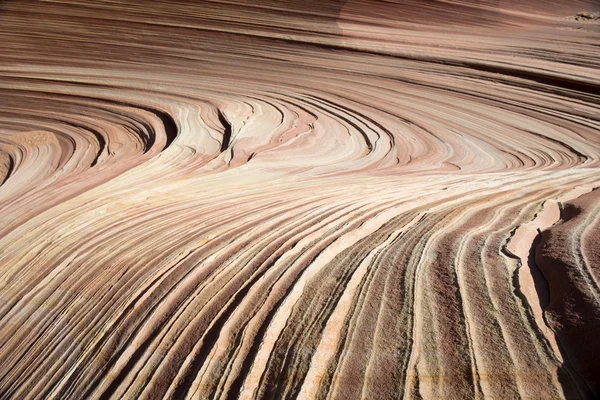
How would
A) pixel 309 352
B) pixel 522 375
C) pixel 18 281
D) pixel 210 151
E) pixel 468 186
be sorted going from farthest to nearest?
pixel 210 151 → pixel 468 186 → pixel 18 281 → pixel 309 352 → pixel 522 375

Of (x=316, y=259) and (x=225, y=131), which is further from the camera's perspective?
(x=225, y=131)

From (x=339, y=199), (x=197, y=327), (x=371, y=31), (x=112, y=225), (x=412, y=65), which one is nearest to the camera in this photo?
(x=197, y=327)

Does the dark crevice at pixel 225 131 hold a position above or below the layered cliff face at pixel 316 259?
above

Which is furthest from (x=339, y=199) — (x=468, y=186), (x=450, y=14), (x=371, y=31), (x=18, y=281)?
(x=450, y=14)

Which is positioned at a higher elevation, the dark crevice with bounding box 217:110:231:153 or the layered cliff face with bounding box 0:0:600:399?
the dark crevice with bounding box 217:110:231:153

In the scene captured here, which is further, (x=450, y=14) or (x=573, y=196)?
(x=450, y=14)

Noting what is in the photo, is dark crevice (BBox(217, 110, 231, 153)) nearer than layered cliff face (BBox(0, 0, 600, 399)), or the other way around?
layered cliff face (BBox(0, 0, 600, 399))

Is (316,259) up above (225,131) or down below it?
below

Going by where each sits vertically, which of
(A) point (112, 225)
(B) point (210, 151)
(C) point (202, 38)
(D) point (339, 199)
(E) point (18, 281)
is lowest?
→ (E) point (18, 281)

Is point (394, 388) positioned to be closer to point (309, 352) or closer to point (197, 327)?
point (309, 352)

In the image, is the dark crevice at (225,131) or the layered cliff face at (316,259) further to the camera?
the dark crevice at (225,131)

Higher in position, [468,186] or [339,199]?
[468,186]
